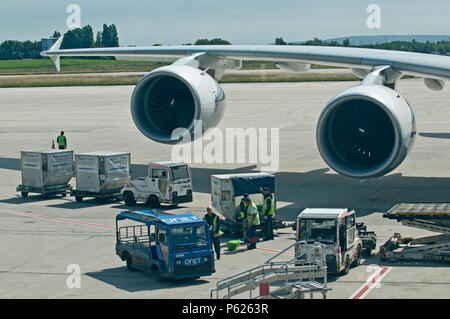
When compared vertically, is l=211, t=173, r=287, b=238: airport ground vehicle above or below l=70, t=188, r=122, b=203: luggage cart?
above

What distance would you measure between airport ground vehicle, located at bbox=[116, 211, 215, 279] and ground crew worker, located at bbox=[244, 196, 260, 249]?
277 centimetres

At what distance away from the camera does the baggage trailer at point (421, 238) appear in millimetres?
19516

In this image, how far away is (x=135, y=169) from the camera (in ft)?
113

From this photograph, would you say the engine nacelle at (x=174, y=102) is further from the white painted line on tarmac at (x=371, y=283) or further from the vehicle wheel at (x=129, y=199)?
the white painted line on tarmac at (x=371, y=283)

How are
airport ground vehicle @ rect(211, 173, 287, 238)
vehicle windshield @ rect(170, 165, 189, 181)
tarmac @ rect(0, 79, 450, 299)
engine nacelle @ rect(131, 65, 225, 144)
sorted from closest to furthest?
tarmac @ rect(0, 79, 450, 299), airport ground vehicle @ rect(211, 173, 287, 238), vehicle windshield @ rect(170, 165, 189, 181), engine nacelle @ rect(131, 65, 225, 144)

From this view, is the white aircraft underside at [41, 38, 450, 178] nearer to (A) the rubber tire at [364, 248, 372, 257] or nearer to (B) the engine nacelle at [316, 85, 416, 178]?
(B) the engine nacelle at [316, 85, 416, 178]

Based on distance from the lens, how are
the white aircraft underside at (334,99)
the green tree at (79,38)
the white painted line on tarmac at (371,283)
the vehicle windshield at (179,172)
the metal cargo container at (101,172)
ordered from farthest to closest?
1. the green tree at (79,38)
2. the metal cargo container at (101,172)
3. the vehicle windshield at (179,172)
4. the white aircraft underside at (334,99)
5. the white painted line on tarmac at (371,283)

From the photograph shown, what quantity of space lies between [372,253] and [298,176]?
11.7 metres

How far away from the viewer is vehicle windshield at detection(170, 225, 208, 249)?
60.6ft

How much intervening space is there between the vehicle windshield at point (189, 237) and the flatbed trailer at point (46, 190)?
12.1 metres

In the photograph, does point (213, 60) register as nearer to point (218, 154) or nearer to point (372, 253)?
point (218, 154)

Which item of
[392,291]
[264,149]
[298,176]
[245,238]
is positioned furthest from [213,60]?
[392,291]

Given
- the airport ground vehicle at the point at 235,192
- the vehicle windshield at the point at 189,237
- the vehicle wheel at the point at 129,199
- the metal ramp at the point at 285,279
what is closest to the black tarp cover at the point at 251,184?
the airport ground vehicle at the point at 235,192

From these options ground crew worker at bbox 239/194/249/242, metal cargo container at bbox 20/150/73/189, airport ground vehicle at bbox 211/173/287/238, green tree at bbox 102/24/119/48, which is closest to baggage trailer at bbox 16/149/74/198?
metal cargo container at bbox 20/150/73/189
